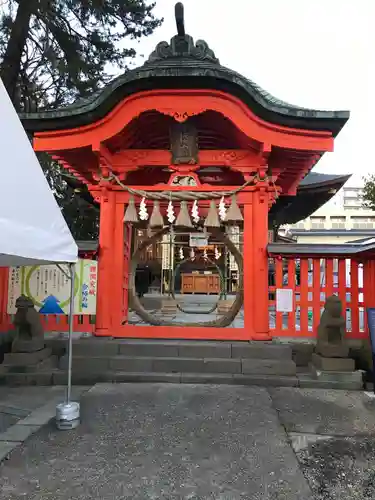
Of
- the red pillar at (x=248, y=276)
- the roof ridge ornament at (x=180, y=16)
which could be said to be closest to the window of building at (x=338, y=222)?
the roof ridge ornament at (x=180, y=16)

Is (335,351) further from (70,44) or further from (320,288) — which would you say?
(70,44)

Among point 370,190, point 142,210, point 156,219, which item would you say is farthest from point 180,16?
point 370,190

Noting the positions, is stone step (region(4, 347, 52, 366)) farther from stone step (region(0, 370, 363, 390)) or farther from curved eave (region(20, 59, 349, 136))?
curved eave (region(20, 59, 349, 136))

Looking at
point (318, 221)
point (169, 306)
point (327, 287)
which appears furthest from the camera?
point (318, 221)

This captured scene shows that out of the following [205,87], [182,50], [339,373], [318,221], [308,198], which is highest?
[318,221]

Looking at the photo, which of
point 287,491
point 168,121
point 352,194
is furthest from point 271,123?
point 352,194

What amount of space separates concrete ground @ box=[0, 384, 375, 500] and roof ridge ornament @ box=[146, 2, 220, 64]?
5.47 m

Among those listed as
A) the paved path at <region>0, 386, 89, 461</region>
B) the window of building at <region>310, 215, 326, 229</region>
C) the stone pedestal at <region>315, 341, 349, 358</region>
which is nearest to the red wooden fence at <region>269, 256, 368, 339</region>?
the stone pedestal at <region>315, 341, 349, 358</region>

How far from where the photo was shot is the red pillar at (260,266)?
6000 millimetres

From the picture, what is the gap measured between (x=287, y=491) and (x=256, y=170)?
4.62 m

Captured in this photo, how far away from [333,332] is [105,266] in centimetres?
361

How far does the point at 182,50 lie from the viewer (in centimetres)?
677

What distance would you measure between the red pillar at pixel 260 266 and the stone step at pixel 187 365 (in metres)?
0.55

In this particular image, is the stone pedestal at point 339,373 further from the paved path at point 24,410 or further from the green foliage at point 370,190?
the green foliage at point 370,190
